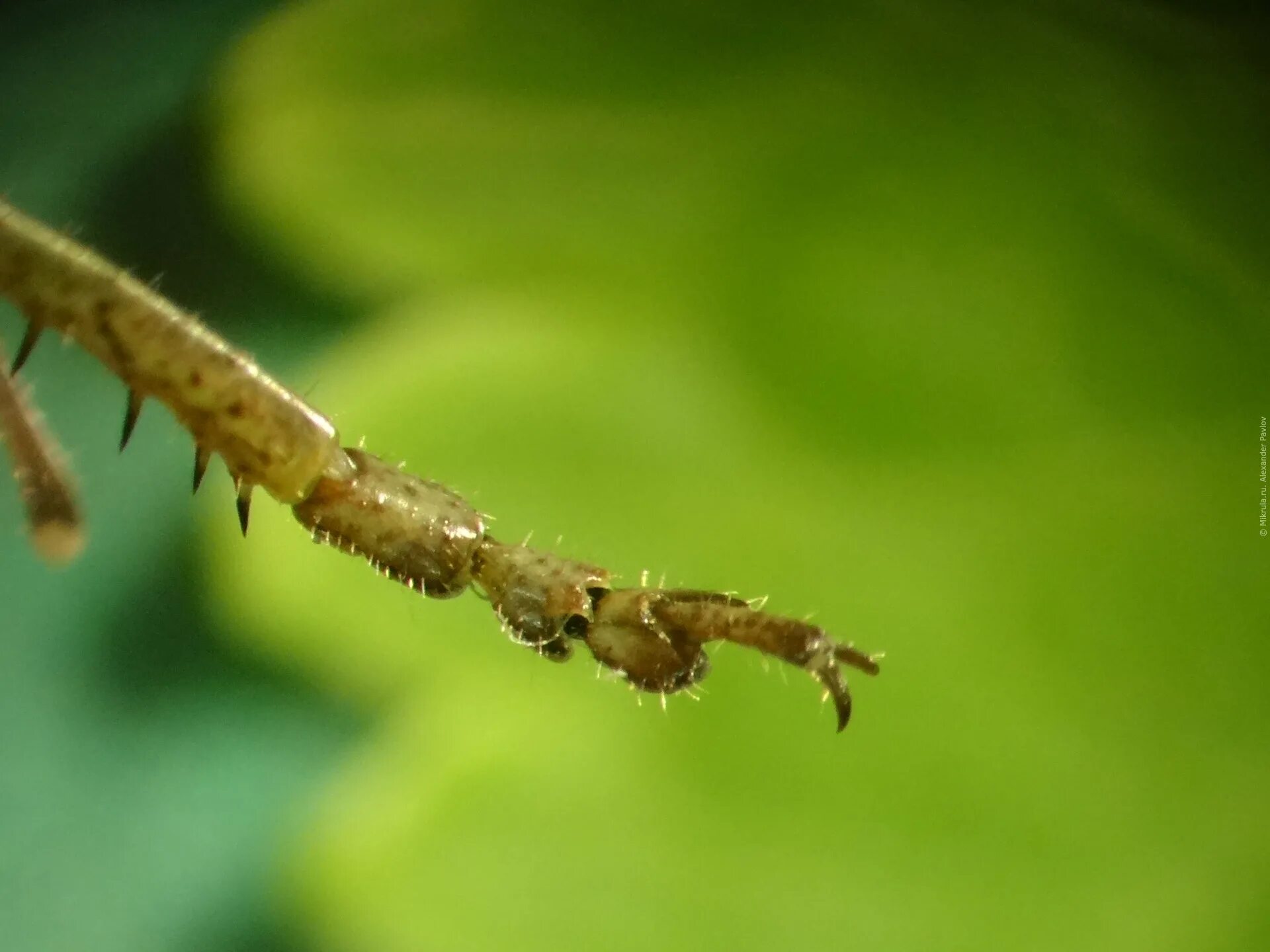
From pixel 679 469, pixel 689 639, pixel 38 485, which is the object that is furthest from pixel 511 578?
pixel 679 469

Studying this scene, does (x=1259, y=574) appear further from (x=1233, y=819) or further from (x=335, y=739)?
(x=335, y=739)

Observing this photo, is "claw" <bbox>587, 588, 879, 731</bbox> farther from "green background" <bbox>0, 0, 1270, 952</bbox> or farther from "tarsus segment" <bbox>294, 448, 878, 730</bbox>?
"green background" <bbox>0, 0, 1270, 952</bbox>

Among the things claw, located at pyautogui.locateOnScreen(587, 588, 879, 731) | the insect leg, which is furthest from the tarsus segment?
the insect leg

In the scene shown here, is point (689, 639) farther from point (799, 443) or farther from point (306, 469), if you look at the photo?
point (799, 443)

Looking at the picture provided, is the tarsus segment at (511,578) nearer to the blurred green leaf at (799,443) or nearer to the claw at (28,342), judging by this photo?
the claw at (28,342)

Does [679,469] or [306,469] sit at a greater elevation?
[679,469]

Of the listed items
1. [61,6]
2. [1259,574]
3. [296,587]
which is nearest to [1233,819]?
[1259,574]
